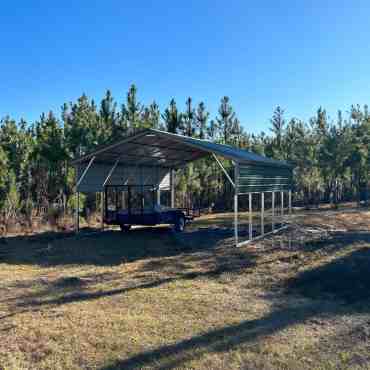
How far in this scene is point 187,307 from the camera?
17.6 ft

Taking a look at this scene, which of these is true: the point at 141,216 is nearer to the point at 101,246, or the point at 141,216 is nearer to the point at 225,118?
the point at 101,246

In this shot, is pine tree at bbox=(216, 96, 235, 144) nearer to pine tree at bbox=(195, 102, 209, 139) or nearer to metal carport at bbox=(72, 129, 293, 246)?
pine tree at bbox=(195, 102, 209, 139)

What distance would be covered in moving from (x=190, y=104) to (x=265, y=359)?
21538mm

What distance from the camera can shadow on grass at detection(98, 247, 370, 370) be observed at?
3805 mm

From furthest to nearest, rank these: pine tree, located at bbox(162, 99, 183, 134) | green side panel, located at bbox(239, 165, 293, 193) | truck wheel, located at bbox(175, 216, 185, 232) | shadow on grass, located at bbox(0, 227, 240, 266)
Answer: pine tree, located at bbox(162, 99, 183, 134) → truck wheel, located at bbox(175, 216, 185, 232) → green side panel, located at bbox(239, 165, 293, 193) → shadow on grass, located at bbox(0, 227, 240, 266)

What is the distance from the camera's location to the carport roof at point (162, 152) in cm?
1084

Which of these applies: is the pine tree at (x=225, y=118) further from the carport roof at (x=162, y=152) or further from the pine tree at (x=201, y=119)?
the carport roof at (x=162, y=152)

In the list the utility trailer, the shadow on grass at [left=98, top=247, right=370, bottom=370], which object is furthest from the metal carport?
the shadow on grass at [left=98, top=247, right=370, bottom=370]

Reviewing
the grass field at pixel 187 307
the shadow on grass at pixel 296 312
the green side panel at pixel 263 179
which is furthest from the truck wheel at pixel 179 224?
the shadow on grass at pixel 296 312

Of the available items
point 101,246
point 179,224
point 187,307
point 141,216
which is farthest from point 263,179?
point 187,307

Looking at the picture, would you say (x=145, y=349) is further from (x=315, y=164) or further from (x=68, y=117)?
(x=315, y=164)

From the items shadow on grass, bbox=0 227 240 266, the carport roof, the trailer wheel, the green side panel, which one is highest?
the carport roof

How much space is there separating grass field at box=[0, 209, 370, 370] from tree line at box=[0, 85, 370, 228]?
16.6 ft

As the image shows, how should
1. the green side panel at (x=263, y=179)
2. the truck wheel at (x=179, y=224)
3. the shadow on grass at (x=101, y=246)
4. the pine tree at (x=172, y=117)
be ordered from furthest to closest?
the pine tree at (x=172, y=117) < the truck wheel at (x=179, y=224) < the green side panel at (x=263, y=179) < the shadow on grass at (x=101, y=246)
